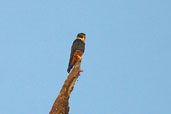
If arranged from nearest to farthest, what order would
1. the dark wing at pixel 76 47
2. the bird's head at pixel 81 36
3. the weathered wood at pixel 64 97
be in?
the weathered wood at pixel 64 97
the dark wing at pixel 76 47
the bird's head at pixel 81 36

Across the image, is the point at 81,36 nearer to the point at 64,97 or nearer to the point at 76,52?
the point at 76,52

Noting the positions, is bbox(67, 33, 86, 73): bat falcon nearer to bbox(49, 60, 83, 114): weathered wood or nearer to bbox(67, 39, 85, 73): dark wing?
bbox(67, 39, 85, 73): dark wing

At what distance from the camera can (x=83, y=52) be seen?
49.8 feet

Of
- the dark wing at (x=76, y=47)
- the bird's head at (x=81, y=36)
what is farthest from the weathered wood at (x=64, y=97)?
the bird's head at (x=81, y=36)

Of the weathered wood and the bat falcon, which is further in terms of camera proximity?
the bat falcon

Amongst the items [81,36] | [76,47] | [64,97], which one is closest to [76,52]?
[76,47]

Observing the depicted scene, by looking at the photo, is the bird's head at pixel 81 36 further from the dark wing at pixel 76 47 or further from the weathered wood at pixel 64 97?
the weathered wood at pixel 64 97

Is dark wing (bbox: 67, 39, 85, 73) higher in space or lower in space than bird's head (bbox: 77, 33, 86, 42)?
lower

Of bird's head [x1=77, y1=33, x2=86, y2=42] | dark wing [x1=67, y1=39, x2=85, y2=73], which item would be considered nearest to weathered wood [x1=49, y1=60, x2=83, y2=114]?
dark wing [x1=67, y1=39, x2=85, y2=73]

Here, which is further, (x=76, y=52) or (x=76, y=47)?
(x=76, y=47)

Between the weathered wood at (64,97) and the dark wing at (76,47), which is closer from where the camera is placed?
the weathered wood at (64,97)

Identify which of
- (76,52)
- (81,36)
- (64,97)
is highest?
(81,36)

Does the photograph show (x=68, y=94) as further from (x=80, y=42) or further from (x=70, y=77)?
(x=80, y=42)

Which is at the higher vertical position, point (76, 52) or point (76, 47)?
point (76, 47)
